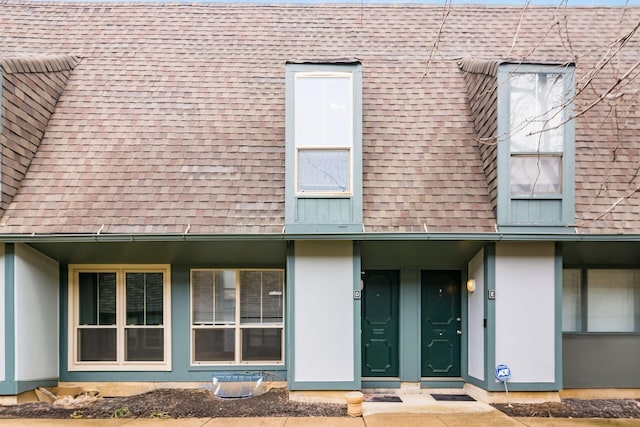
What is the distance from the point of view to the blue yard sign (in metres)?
6.32

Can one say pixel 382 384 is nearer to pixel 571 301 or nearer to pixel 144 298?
pixel 571 301

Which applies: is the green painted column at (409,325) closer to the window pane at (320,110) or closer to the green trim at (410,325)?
the green trim at (410,325)

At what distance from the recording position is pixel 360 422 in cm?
570

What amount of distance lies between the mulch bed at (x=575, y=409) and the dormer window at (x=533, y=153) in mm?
2671

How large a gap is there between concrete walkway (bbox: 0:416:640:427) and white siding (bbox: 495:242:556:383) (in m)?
0.78

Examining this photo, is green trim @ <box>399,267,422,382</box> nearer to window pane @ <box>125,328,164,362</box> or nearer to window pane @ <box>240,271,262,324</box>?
window pane @ <box>240,271,262,324</box>

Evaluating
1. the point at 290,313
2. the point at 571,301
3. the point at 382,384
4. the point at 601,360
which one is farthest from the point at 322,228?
the point at 601,360

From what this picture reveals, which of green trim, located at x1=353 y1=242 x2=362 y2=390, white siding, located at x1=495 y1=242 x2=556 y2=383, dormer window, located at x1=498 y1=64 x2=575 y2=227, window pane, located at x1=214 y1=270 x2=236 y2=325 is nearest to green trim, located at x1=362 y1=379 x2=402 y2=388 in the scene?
green trim, located at x1=353 y1=242 x2=362 y2=390

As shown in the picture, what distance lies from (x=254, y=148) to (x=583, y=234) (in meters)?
5.33

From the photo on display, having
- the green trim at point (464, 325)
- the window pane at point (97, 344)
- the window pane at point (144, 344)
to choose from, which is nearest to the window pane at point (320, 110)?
the green trim at point (464, 325)

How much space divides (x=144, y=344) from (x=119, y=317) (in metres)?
0.62

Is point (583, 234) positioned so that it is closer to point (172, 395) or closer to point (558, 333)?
point (558, 333)

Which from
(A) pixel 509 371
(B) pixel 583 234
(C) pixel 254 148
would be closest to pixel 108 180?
(C) pixel 254 148

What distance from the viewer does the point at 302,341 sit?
6.42m
